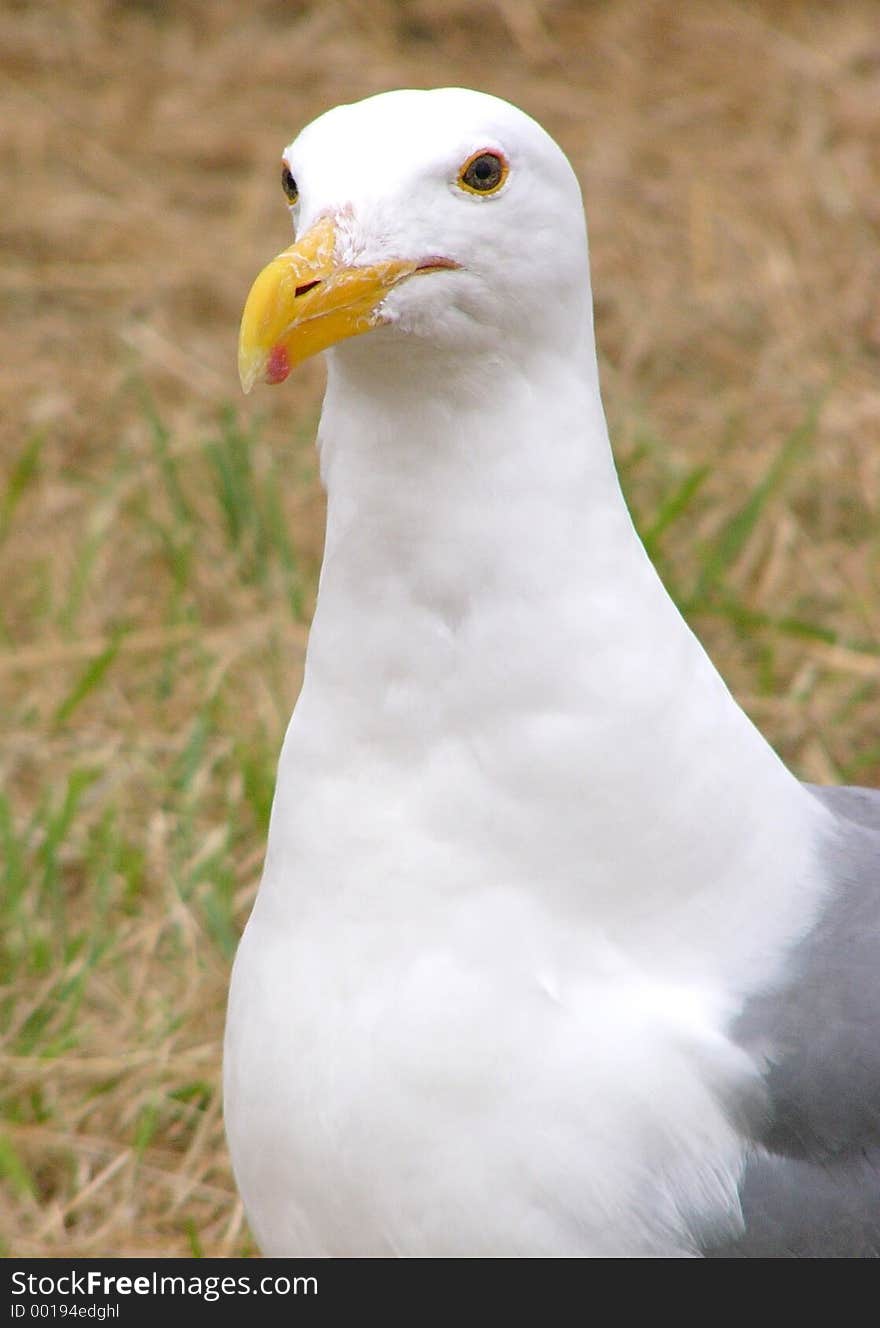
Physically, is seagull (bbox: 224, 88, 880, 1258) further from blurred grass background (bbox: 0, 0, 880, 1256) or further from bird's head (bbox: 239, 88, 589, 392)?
blurred grass background (bbox: 0, 0, 880, 1256)

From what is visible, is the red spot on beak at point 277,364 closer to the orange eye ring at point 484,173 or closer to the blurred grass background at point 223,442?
the orange eye ring at point 484,173

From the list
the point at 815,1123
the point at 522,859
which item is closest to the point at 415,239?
the point at 522,859

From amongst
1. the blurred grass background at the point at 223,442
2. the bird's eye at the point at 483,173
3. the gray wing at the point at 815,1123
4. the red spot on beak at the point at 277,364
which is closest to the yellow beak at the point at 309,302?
the red spot on beak at the point at 277,364

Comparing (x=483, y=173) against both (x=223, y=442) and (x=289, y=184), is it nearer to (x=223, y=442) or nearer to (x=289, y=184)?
(x=289, y=184)

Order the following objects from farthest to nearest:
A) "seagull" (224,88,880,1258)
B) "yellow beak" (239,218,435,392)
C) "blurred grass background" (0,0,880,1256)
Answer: "blurred grass background" (0,0,880,1256)
"seagull" (224,88,880,1258)
"yellow beak" (239,218,435,392)

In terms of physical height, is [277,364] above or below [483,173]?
below

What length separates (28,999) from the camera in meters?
3.36

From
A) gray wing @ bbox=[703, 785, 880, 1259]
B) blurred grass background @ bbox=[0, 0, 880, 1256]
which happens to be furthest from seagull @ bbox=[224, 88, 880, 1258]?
blurred grass background @ bbox=[0, 0, 880, 1256]

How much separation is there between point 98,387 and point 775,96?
2459 mm

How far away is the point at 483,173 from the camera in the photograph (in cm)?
204

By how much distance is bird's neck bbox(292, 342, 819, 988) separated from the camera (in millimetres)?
→ 2111

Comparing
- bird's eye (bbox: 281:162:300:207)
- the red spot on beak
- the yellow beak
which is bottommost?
the red spot on beak

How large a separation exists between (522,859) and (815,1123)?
0.41m
